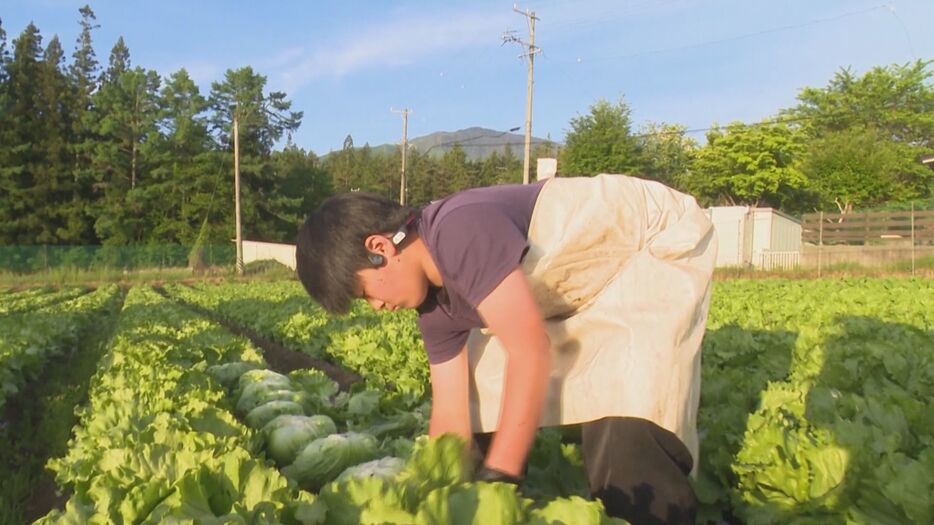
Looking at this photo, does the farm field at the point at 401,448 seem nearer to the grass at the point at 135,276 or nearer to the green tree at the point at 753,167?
Answer: the grass at the point at 135,276

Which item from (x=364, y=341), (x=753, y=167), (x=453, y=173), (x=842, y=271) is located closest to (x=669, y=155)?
(x=753, y=167)

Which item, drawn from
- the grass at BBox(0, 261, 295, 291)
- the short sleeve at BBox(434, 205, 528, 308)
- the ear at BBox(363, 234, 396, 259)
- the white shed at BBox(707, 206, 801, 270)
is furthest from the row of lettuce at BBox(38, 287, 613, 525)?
the grass at BBox(0, 261, 295, 291)

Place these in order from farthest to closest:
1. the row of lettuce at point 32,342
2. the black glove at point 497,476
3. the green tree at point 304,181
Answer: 1. the green tree at point 304,181
2. the row of lettuce at point 32,342
3. the black glove at point 497,476

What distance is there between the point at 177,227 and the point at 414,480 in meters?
50.8

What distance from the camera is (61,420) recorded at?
21.4 feet

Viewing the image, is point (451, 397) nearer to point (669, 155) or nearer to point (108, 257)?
point (108, 257)

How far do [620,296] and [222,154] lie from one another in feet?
173

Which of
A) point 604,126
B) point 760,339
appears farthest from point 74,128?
point 760,339

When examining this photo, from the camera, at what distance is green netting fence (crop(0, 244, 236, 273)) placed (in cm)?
3875

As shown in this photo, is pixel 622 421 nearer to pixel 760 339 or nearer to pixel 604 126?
pixel 760 339

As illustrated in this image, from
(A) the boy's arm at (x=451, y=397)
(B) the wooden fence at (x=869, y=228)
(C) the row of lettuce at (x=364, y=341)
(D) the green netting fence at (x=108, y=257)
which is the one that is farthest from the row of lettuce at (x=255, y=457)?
(D) the green netting fence at (x=108, y=257)

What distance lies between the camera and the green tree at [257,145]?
165 feet

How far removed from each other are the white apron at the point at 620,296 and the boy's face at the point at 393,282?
13.2 inches

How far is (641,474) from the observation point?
226 cm
